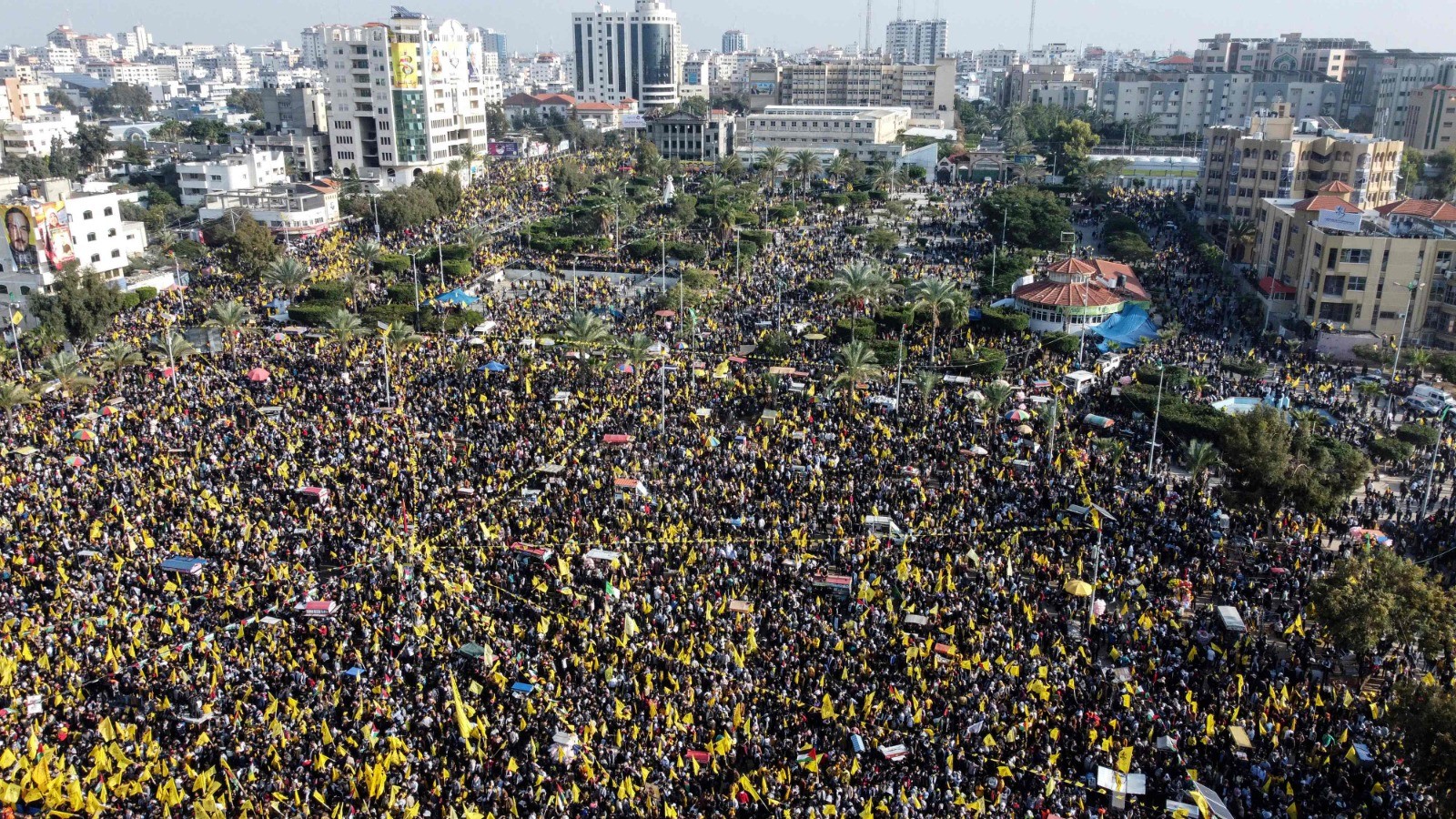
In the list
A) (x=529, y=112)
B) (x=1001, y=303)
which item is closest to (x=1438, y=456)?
(x=1001, y=303)

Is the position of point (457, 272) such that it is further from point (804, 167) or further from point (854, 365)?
point (804, 167)

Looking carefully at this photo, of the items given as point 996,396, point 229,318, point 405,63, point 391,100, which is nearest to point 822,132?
point 405,63

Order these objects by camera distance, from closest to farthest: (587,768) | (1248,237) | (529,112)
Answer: (587,768) < (1248,237) < (529,112)

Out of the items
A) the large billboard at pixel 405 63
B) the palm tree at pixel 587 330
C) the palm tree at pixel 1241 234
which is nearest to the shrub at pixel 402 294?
the palm tree at pixel 587 330

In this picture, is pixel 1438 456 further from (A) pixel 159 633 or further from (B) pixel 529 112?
(B) pixel 529 112

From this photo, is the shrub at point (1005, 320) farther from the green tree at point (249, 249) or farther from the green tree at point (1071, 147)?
the green tree at point (1071, 147)

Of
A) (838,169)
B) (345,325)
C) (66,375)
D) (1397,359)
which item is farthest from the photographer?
(838,169)
